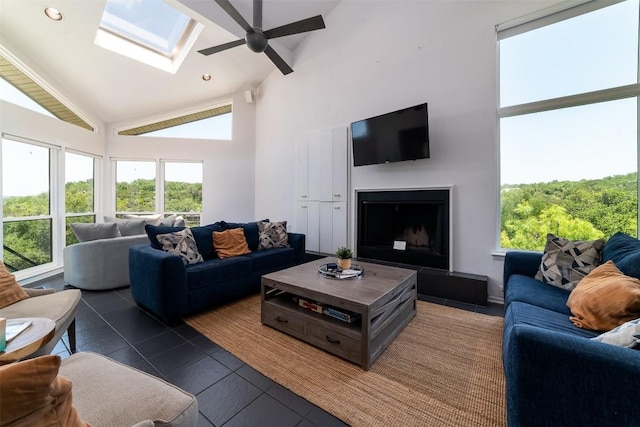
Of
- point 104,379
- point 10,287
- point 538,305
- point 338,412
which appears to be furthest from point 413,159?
point 10,287

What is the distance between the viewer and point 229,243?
3.37 m

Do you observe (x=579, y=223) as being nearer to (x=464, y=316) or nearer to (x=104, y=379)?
(x=464, y=316)

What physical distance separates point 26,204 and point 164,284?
309 cm

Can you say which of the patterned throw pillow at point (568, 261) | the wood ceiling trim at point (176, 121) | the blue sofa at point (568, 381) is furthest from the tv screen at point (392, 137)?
the wood ceiling trim at point (176, 121)

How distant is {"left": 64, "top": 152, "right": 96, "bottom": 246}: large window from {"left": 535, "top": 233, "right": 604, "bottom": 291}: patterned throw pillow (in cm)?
632

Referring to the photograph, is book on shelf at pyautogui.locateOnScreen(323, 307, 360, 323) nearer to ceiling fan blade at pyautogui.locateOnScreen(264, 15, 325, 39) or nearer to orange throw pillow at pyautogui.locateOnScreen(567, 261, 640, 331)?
orange throw pillow at pyautogui.locateOnScreen(567, 261, 640, 331)

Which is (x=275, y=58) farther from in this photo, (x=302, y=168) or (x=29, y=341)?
(x=29, y=341)

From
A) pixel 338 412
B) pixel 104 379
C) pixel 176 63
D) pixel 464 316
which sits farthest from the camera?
pixel 176 63

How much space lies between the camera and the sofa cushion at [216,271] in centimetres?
260

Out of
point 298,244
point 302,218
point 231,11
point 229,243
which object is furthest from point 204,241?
point 231,11

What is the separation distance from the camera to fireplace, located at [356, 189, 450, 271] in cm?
341

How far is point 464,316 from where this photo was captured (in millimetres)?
2615

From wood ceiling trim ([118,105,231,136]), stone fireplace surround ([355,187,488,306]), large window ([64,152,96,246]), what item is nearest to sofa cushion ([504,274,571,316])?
stone fireplace surround ([355,187,488,306])

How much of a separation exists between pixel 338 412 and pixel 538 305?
1.49 meters
